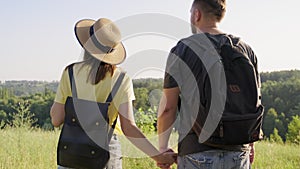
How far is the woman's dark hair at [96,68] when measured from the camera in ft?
7.81

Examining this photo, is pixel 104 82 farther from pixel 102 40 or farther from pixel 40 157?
pixel 40 157

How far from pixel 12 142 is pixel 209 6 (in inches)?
200

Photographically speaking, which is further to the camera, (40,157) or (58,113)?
(40,157)

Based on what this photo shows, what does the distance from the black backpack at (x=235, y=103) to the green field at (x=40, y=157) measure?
140 inches

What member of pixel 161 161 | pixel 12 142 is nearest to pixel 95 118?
pixel 161 161

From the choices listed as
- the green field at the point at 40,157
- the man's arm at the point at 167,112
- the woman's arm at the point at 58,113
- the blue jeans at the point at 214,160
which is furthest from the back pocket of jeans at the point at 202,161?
the green field at the point at 40,157

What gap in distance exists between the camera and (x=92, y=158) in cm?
237

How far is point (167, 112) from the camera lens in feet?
7.52

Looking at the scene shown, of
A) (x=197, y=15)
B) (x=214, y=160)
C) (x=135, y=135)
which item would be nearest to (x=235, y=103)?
(x=214, y=160)

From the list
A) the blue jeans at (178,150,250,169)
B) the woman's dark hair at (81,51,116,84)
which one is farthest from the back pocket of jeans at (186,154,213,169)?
the woman's dark hair at (81,51,116,84)

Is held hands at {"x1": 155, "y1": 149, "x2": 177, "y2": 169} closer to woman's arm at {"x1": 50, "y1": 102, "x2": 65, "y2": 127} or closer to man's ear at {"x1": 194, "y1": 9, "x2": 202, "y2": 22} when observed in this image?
woman's arm at {"x1": 50, "y1": 102, "x2": 65, "y2": 127}

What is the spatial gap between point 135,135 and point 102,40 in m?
0.62

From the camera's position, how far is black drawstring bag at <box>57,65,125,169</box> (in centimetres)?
234

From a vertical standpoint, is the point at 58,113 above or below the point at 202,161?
above
